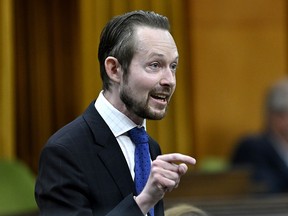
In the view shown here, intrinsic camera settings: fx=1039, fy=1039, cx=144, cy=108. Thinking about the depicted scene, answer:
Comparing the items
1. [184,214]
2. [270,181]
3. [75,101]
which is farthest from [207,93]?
[184,214]

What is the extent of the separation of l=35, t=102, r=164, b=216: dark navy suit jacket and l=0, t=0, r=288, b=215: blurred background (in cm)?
467

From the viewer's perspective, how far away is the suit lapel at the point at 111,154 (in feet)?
8.10

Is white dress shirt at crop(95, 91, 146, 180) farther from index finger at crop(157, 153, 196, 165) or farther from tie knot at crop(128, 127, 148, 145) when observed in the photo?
index finger at crop(157, 153, 196, 165)

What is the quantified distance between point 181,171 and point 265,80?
5862 millimetres

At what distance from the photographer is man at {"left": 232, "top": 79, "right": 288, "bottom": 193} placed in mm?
5895

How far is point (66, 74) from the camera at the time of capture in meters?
7.48

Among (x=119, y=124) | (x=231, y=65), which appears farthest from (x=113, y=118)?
(x=231, y=65)

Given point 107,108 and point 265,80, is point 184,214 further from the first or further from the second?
point 265,80

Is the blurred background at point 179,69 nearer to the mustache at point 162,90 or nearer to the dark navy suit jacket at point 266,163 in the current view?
the dark navy suit jacket at point 266,163

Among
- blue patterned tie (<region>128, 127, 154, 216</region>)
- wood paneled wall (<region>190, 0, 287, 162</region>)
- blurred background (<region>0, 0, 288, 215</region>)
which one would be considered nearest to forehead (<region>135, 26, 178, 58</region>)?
blue patterned tie (<region>128, 127, 154, 216</region>)

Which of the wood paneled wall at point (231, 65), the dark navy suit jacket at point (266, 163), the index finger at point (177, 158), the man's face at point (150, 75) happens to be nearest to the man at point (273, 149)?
the dark navy suit jacket at point (266, 163)

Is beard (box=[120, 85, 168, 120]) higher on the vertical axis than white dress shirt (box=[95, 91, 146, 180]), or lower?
higher

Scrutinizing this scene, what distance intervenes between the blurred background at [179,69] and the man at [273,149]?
129 centimetres

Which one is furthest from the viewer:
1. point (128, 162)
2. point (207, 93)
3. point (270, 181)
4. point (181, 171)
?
point (207, 93)
